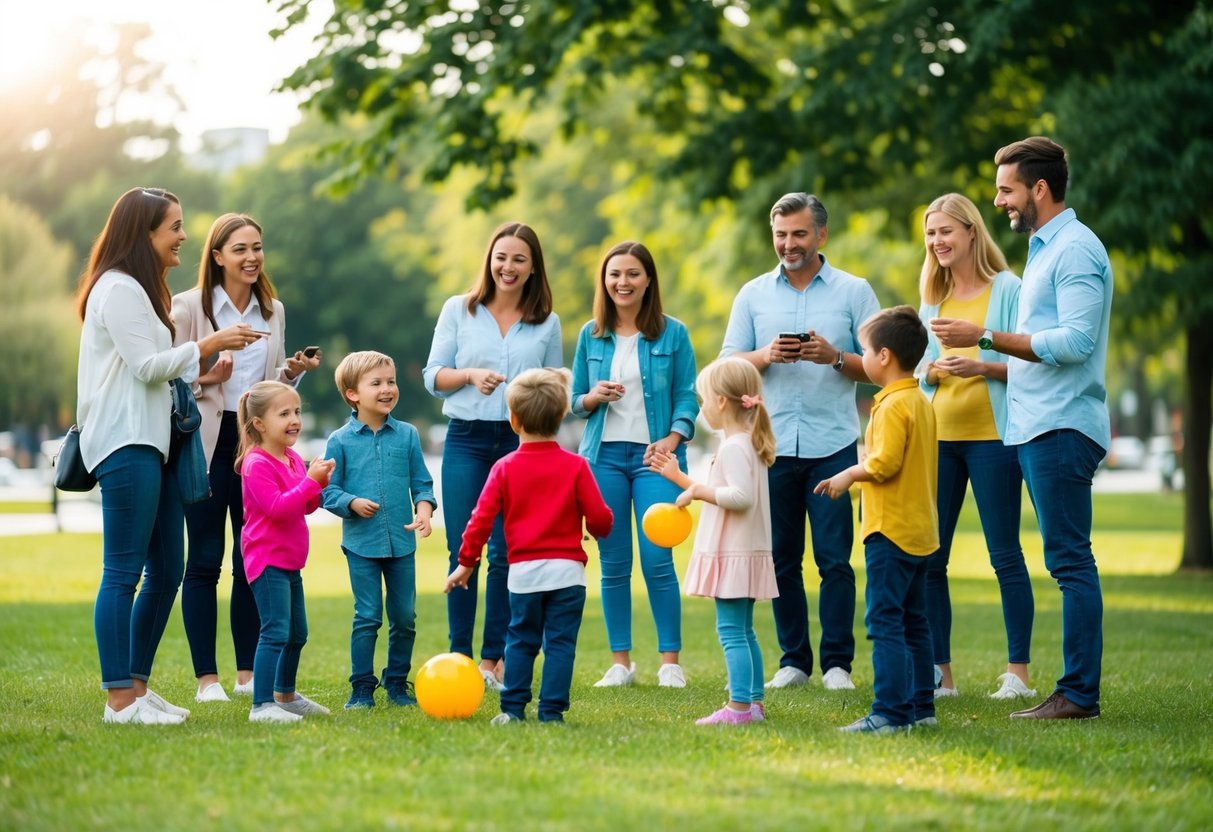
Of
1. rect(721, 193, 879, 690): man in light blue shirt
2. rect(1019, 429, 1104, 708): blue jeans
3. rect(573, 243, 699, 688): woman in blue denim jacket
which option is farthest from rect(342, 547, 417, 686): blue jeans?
rect(1019, 429, 1104, 708): blue jeans

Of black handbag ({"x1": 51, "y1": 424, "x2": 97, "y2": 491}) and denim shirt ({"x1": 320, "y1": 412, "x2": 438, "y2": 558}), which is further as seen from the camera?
denim shirt ({"x1": 320, "y1": 412, "x2": 438, "y2": 558})

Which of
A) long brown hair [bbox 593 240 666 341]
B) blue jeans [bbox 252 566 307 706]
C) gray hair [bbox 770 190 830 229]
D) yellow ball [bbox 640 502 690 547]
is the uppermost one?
gray hair [bbox 770 190 830 229]

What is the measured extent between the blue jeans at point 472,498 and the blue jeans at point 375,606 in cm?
82

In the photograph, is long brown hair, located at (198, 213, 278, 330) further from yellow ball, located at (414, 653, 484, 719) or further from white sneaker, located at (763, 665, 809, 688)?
white sneaker, located at (763, 665, 809, 688)

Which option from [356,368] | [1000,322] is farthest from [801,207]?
[356,368]

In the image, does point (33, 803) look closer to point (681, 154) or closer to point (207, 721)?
point (207, 721)

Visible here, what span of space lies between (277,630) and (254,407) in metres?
1.04

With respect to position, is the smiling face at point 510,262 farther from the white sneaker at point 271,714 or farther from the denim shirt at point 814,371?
the white sneaker at point 271,714

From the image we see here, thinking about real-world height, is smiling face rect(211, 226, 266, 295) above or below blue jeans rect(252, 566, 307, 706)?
above

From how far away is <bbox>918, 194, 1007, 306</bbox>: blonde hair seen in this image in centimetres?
807

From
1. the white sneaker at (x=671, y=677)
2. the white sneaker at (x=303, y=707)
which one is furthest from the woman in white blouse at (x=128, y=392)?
the white sneaker at (x=671, y=677)

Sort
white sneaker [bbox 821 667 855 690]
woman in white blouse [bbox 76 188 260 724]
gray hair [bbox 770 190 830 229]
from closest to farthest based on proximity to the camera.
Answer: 1. woman in white blouse [bbox 76 188 260 724]
2. gray hair [bbox 770 190 830 229]
3. white sneaker [bbox 821 667 855 690]

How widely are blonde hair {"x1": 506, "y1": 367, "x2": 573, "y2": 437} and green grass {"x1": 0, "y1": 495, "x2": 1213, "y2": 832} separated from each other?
51.9 inches

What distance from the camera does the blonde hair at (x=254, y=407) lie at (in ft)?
24.2
